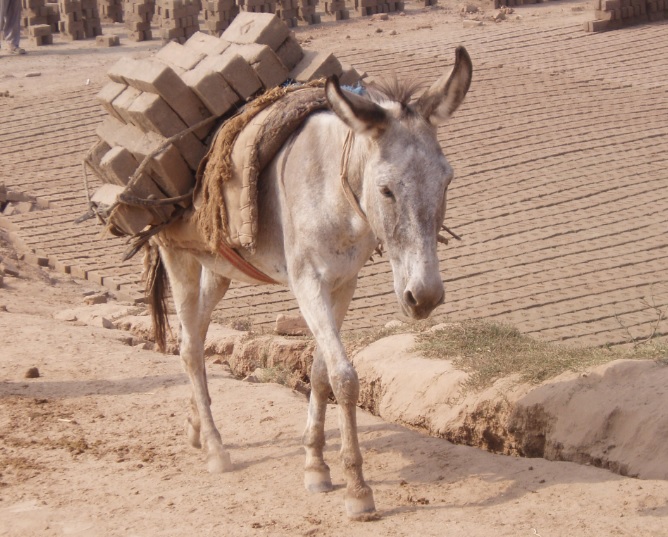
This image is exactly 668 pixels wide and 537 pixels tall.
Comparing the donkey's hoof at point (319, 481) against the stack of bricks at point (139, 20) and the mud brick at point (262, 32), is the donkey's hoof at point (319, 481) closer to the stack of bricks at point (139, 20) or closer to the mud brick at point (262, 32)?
the mud brick at point (262, 32)

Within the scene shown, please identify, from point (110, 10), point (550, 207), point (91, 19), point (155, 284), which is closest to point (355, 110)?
point (155, 284)

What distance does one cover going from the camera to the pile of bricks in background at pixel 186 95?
5.47 metres

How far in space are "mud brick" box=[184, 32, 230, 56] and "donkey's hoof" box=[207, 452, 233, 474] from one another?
2005 millimetres

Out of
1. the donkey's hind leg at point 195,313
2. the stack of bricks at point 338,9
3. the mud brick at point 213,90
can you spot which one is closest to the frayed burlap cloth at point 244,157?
the mud brick at point 213,90

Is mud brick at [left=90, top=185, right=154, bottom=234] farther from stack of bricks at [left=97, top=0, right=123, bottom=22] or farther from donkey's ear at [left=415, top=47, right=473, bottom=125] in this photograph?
stack of bricks at [left=97, top=0, right=123, bottom=22]

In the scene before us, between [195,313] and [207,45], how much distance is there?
140 centimetres

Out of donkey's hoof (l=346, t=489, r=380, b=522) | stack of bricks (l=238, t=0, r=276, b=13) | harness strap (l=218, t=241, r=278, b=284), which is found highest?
harness strap (l=218, t=241, r=278, b=284)

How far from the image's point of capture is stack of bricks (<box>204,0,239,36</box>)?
19453 millimetres

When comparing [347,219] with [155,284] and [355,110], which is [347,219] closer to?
[355,110]

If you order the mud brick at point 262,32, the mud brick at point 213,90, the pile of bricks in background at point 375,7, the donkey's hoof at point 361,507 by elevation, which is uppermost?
the mud brick at point 262,32

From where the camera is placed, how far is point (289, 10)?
818 inches

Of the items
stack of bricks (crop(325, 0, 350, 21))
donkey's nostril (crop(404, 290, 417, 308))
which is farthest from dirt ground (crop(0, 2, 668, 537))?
stack of bricks (crop(325, 0, 350, 21))

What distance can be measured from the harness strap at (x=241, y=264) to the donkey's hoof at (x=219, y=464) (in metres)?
0.87

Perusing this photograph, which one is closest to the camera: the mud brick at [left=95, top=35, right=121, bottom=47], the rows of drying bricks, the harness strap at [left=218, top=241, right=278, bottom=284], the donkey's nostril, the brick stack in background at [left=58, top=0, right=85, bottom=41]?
the donkey's nostril
